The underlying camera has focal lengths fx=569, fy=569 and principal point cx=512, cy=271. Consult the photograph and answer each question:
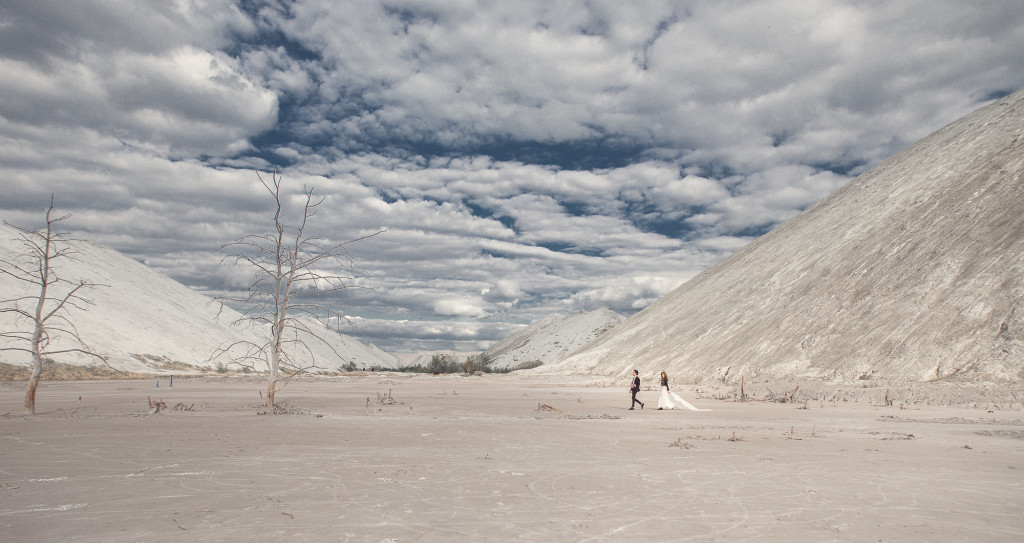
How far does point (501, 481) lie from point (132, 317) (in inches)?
2477

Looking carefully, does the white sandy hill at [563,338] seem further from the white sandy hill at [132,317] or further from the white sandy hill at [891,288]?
the white sandy hill at [891,288]

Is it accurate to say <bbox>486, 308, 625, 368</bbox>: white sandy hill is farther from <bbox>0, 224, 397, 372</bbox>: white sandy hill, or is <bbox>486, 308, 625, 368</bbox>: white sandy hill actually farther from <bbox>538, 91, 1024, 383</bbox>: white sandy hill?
<bbox>538, 91, 1024, 383</bbox>: white sandy hill

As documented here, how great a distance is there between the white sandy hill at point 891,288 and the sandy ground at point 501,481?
14261 mm

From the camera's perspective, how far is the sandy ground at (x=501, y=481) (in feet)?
20.8

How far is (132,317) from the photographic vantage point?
5844cm

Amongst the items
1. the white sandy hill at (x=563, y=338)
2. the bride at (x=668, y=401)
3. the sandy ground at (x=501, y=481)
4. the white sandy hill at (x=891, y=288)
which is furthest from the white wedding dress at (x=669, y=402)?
the white sandy hill at (x=563, y=338)

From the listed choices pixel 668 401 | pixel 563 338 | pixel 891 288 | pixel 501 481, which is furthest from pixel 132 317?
pixel 563 338

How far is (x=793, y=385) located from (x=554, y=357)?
3404 inches

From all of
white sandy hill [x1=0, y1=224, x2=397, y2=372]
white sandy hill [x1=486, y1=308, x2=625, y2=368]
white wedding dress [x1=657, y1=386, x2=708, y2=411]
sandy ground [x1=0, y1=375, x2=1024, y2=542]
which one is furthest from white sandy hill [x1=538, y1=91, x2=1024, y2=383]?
white sandy hill [x1=486, y1=308, x2=625, y2=368]

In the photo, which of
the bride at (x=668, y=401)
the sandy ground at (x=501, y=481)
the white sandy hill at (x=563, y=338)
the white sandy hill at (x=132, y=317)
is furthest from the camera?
the white sandy hill at (x=563, y=338)

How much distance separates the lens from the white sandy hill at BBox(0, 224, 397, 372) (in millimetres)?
49219

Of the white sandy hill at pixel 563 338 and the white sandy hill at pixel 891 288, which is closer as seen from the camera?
the white sandy hill at pixel 891 288

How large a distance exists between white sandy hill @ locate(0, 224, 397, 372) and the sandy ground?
3515cm

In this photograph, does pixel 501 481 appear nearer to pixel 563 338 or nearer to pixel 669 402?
pixel 669 402
